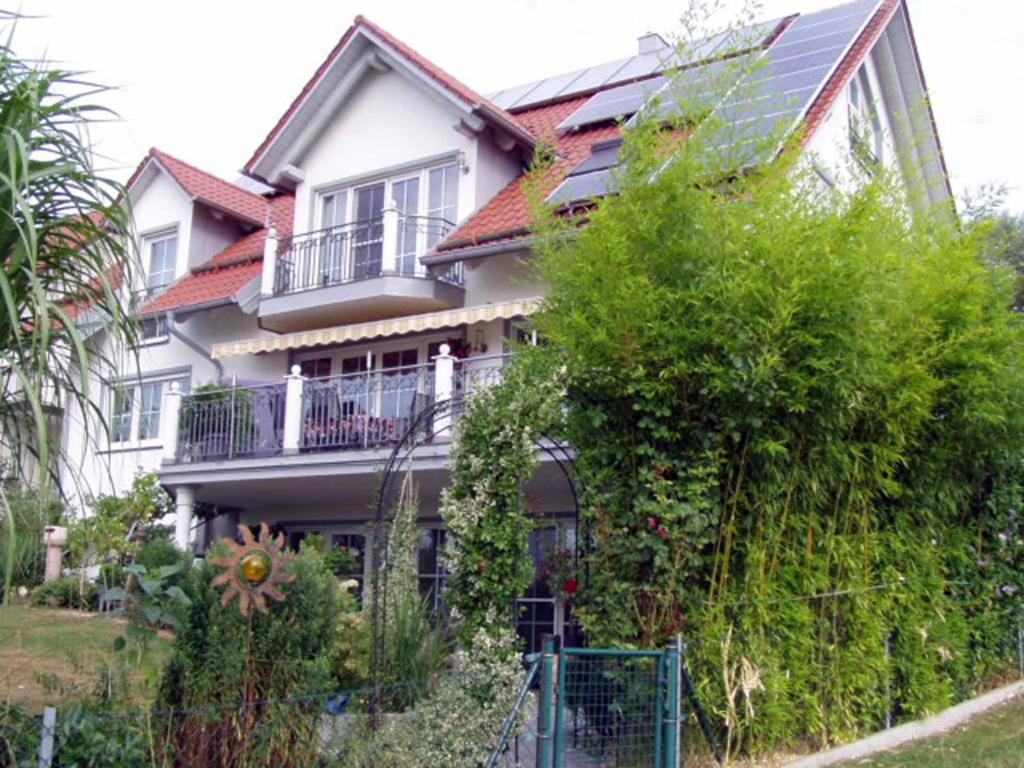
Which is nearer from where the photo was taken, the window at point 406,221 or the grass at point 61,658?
the grass at point 61,658

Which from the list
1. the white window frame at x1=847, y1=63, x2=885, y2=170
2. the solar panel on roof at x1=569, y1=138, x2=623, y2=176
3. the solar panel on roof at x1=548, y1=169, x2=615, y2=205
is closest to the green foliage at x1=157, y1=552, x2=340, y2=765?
the solar panel on roof at x1=548, y1=169, x2=615, y2=205

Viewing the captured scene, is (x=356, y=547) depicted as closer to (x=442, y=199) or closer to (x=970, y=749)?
(x=442, y=199)

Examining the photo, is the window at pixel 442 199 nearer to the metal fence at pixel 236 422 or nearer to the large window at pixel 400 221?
the large window at pixel 400 221

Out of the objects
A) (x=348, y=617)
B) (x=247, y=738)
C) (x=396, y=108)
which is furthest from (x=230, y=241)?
(x=247, y=738)

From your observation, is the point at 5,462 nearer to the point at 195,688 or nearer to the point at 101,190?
the point at 101,190

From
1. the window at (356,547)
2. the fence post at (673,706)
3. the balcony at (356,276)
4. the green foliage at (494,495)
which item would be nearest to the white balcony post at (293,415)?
the balcony at (356,276)

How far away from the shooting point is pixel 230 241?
21.3m

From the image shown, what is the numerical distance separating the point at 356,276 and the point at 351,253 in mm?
458

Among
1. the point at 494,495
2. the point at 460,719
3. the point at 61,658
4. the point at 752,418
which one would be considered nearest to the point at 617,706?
the point at 460,719

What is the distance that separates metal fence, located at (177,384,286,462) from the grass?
2835 millimetres

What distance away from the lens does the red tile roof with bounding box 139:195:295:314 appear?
18.5m

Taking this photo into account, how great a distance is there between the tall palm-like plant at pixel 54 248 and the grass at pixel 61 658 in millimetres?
1707

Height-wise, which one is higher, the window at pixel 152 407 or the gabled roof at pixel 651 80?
the gabled roof at pixel 651 80

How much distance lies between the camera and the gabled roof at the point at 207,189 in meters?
20.6
